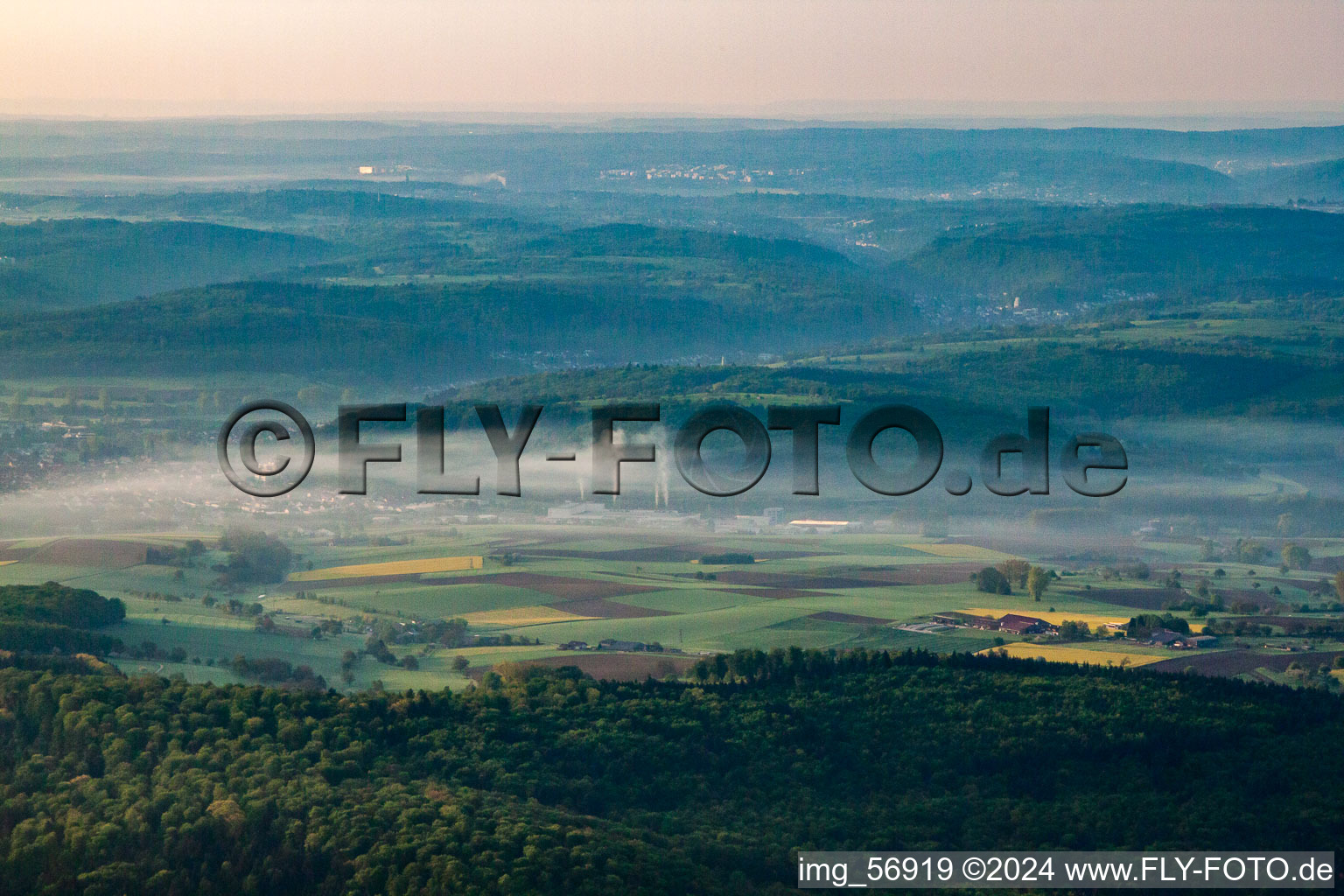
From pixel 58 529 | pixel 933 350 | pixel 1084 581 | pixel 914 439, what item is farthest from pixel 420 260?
pixel 1084 581

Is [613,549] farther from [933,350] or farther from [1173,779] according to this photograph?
[933,350]

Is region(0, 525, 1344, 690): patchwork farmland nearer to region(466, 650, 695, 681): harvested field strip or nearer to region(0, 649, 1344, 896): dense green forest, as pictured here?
region(466, 650, 695, 681): harvested field strip

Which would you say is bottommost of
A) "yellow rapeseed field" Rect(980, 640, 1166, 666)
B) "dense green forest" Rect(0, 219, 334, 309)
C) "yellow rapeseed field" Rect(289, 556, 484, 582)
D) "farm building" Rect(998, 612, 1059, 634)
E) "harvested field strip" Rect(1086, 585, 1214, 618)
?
"yellow rapeseed field" Rect(980, 640, 1166, 666)

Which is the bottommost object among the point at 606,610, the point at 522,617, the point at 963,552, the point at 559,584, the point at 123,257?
the point at 522,617

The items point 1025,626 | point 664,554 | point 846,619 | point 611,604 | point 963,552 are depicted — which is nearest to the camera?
point 1025,626

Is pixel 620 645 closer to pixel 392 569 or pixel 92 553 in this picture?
pixel 392 569

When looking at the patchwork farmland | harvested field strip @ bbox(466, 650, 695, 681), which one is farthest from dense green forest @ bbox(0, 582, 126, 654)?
harvested field strip @ bbox(466, 650, 695, 681)

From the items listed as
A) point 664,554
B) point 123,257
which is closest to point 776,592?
point 664,554

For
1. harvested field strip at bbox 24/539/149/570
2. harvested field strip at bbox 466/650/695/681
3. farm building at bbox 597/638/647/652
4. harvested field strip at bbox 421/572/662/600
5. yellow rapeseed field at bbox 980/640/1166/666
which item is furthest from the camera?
harvested field strip at bbox 24/539/149/570
